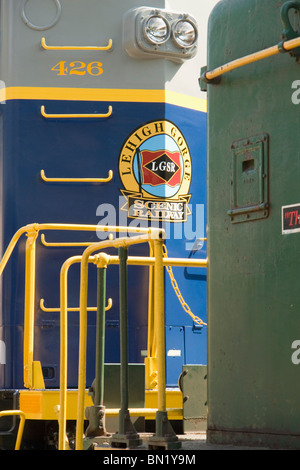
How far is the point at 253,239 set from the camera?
3355 millimetres

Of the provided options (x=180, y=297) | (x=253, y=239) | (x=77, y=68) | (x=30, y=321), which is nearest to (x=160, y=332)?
(x=253, y=239)

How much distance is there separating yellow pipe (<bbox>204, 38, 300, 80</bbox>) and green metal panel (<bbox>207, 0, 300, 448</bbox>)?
0.13 feet

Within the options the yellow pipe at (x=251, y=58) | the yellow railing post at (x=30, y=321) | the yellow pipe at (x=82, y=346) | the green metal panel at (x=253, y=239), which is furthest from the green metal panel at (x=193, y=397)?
the yellow railing post at (x=30, y=321)

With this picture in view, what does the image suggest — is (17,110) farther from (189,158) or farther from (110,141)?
(189,158)

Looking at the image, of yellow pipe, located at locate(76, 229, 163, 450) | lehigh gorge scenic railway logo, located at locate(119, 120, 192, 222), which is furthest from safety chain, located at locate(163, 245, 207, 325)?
yellow pipe, located at locate(76, 229, 163, 450)

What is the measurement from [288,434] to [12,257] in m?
3.74

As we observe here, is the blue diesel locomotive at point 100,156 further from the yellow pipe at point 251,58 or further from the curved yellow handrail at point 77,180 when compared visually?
the yellow pipe at point 251,58

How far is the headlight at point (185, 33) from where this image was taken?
6.44 m

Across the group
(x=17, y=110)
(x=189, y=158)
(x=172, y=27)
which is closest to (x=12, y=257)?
(x=17, y=110)

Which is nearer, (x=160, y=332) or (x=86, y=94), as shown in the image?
(x=160, y=332)

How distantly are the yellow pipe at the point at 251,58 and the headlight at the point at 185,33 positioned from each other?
9.38 ft

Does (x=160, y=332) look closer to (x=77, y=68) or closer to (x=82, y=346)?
(x=82, y=346)

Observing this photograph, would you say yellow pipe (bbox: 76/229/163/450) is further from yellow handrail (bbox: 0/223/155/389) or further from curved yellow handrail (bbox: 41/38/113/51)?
curved yellow handrail (bbox: 41/38/113/51)

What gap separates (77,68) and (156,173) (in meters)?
1.01
